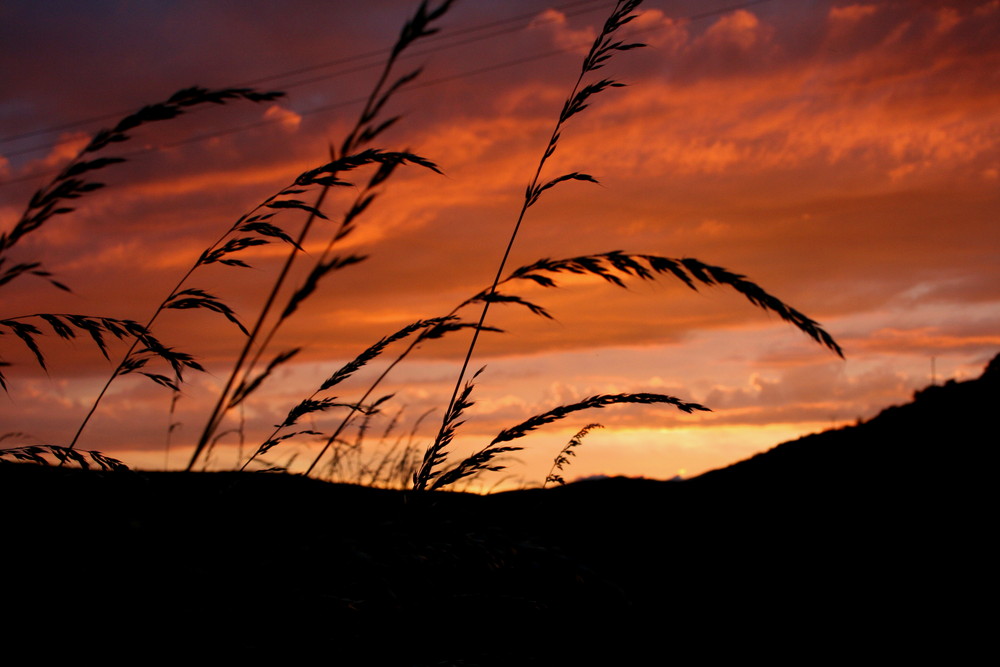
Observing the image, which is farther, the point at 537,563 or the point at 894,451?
the point at 894,451

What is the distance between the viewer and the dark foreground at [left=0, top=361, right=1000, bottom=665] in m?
1.69

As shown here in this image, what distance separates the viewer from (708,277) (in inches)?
74.7

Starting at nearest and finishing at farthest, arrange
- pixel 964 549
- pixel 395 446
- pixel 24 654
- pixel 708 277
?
pixel 24 654
pixel 708 277
pixel 964 549
pixel 395 446

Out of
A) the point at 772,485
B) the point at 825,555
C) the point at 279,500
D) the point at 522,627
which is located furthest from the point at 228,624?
the point at 772,485

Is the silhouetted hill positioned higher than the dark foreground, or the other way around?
the silhouetted hill

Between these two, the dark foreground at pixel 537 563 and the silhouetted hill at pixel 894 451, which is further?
the silhouetted hill at pixel 894 451

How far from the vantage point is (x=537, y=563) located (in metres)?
2.00

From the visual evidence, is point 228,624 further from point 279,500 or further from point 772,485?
point 772,485

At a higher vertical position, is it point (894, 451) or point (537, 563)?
point (894, 451)

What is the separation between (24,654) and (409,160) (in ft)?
4.24

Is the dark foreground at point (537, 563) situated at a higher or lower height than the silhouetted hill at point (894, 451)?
lower

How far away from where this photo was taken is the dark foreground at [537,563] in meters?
1.69

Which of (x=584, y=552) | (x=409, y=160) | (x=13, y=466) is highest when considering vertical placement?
(x=409, y=160)

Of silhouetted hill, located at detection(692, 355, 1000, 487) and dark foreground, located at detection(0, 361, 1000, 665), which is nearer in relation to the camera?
dark foreground, located at detection(0, 361, 1000, 665)
